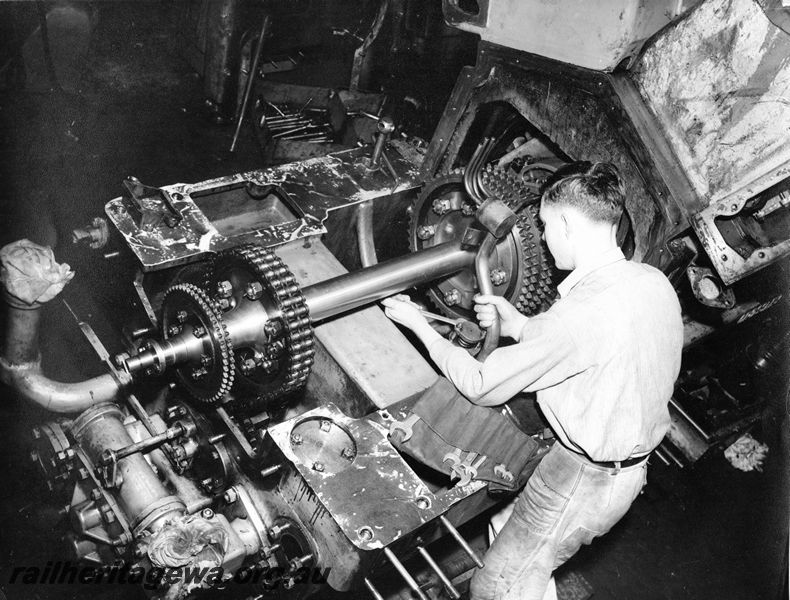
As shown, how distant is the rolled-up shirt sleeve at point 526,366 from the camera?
2168 mm

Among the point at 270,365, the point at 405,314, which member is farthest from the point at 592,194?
the point at 270,365

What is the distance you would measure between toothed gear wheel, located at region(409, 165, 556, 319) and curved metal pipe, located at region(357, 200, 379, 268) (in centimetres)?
30

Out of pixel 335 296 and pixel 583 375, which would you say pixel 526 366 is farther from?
pixel 335 296

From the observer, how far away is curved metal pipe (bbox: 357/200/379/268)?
342 centimetres

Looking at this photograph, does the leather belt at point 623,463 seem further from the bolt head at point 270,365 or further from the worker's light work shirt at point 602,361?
the bolt head at point 270,365

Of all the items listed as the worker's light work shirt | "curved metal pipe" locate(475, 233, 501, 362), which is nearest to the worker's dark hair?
the worker's light work shirt

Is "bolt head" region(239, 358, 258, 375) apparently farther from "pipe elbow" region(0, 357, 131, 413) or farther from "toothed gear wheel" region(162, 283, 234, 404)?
"pipe elbow" region(0, 357, 131, 413)

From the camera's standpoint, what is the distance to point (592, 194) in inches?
88.0

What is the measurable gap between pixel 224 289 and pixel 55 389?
3.26 feet

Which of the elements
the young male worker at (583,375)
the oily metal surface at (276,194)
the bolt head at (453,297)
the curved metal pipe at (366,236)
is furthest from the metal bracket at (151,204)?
the bolt head at (453,297)

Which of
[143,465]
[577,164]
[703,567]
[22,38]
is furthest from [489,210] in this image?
[22,38]

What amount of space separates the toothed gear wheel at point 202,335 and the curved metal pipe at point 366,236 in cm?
108

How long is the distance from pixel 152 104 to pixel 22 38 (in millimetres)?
1260

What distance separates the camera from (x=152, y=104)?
5.78 m
